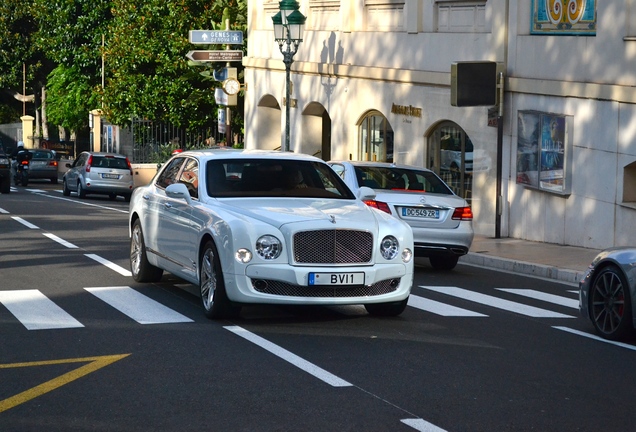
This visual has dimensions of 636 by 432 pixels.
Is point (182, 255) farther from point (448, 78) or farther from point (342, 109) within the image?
point (342, 109)

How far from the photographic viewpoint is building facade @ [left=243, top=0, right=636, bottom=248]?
2017 centimetres

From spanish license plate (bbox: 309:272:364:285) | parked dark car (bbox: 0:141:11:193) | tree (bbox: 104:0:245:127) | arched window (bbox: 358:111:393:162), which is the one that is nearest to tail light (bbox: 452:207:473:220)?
spanish license plate (bbox: 309:272:364:285)

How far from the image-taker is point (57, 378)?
27.0 ft

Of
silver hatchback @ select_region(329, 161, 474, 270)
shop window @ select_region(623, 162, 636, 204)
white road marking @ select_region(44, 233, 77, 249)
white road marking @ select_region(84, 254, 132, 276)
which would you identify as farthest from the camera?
shop window @ select_region(623, 162, 636, 204)

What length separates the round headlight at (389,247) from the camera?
35.1ft

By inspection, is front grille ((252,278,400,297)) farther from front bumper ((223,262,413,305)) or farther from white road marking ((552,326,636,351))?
white road marking ((552,326,636,351))

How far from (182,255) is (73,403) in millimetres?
4471

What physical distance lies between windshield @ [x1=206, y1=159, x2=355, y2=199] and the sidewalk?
566 centimetres

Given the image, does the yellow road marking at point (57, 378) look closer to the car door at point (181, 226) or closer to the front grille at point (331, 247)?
the front grille at point (331, 247)

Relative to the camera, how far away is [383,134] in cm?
2995

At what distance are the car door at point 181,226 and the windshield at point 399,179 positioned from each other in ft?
14.9

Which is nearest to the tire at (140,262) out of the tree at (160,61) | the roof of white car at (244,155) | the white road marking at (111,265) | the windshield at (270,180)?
the white road marking at (111,265)

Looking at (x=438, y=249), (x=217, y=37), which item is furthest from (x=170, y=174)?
(x=217, y=37)

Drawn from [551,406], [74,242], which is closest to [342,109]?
[74,242]
